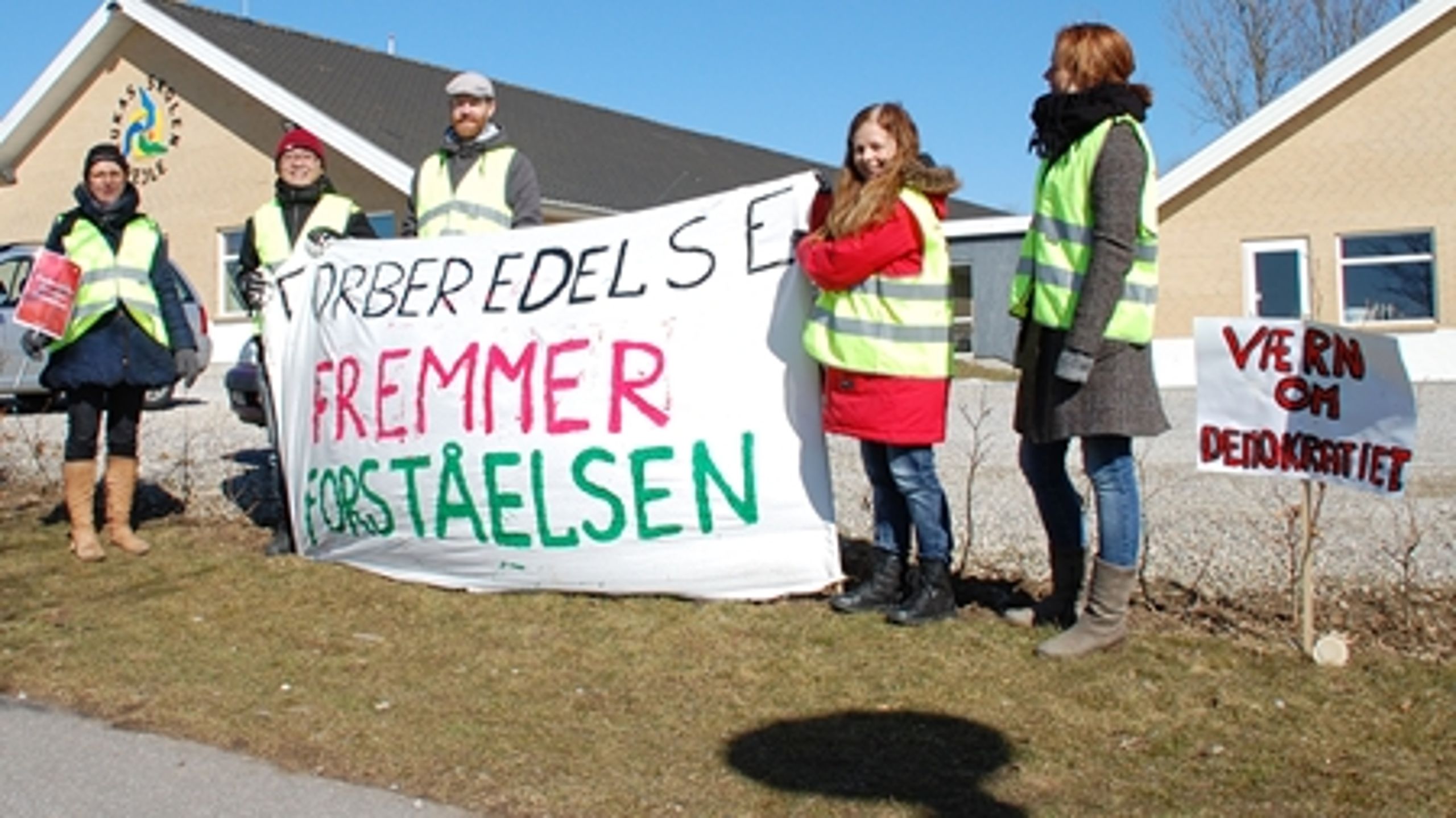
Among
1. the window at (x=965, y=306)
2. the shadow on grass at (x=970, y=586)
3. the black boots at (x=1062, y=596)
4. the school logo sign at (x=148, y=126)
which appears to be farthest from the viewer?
the window at (x=965, y=306)

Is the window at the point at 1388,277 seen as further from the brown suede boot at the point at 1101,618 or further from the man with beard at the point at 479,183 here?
the brown suede boot at the point at 1101,618

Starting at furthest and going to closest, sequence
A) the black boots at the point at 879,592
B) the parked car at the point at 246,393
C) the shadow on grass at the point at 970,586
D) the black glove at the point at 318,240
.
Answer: the parked car at the point at 246,393 < the black glove at the point at 318,240 < the shadow on grass at the point at 970,586 < the black boots at the point at 879,592

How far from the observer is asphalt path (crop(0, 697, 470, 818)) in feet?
12.0

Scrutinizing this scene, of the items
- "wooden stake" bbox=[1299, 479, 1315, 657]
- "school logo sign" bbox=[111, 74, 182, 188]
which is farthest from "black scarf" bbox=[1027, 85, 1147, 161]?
"school logo sign" bbox=[111, 74, 182, 188]

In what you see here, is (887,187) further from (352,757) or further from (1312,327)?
(352,757)

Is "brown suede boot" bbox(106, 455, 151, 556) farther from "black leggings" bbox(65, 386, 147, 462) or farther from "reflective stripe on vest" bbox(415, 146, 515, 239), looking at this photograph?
"reflective stripe on vest" bbox(415, 146, 515, 239)

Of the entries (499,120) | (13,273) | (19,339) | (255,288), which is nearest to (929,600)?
(255,288)

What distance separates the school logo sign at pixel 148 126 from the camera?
25031mm

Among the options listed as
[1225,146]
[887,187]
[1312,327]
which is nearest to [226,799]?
[887,187]

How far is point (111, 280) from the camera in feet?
22.2

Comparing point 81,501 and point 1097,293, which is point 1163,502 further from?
point 81,501

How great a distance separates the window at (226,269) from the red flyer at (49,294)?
18.3 metres

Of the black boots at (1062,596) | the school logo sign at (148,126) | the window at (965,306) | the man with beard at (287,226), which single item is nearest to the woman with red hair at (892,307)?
the black boots at (1062,596)

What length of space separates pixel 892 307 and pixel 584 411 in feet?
4.38
